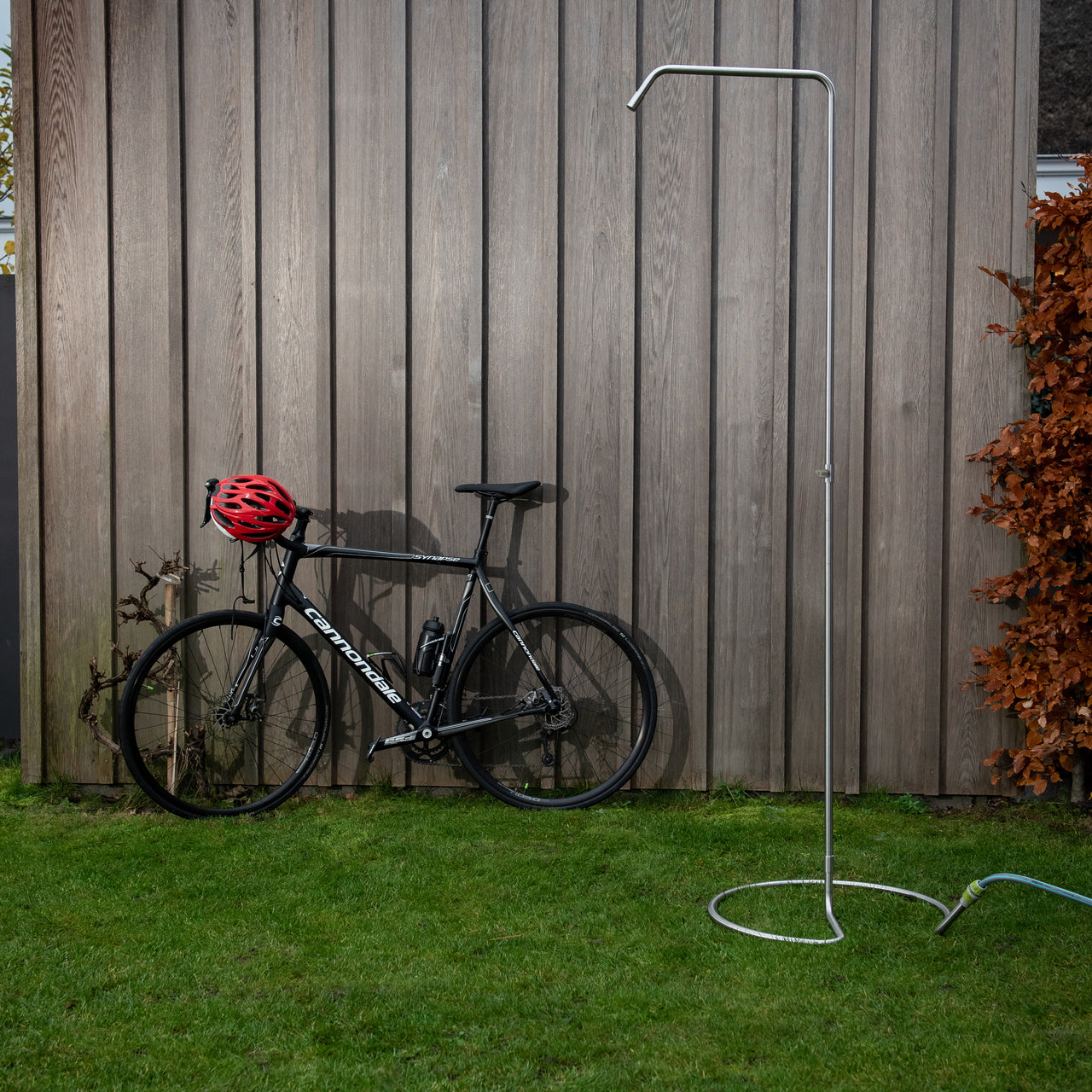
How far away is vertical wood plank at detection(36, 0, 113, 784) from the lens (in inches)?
141

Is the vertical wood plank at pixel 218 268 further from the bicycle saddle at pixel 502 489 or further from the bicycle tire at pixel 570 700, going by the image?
the bicycle tire at pixel 570 700

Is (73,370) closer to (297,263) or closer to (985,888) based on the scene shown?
(297,263)

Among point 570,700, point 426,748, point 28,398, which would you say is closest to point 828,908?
point 570,700

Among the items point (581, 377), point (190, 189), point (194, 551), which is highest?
point (190, 189)

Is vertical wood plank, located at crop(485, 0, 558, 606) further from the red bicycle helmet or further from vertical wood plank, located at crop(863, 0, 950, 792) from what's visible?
vertical wood plank, located at crop(863, 0, 950, 792)

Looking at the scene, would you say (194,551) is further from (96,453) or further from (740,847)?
(740,847)

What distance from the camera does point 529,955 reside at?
Result: 7.60 ft

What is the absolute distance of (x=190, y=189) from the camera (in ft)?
11.7

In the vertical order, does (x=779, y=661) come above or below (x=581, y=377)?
below

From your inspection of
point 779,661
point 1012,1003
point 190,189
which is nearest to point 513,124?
point 190,189

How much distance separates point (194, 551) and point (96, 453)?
0.50 meters

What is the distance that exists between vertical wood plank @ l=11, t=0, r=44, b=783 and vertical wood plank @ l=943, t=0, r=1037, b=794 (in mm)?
3232

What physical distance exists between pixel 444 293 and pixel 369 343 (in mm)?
319

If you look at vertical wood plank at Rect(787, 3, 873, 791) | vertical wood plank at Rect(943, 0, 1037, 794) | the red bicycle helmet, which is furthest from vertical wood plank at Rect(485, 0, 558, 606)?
vertical wood plank at Rect(943, 0, 1037, 794)
